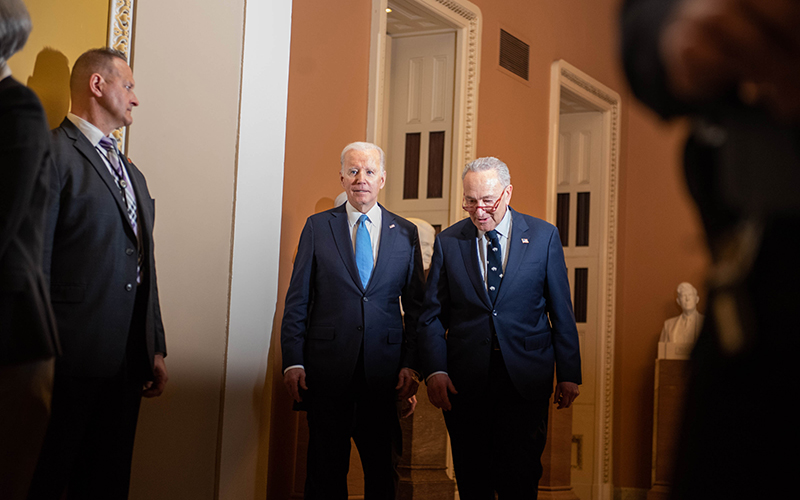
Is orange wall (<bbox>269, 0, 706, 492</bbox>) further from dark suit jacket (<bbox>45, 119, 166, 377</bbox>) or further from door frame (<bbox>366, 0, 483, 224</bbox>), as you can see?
dark suit jacket (<bbox>45, 119, 166, 377</bbox>)

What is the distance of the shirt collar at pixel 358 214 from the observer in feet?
10.3

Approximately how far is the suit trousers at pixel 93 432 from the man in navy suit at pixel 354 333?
2.09 feet

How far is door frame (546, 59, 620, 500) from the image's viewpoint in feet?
22.5

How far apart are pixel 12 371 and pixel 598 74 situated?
6.51 meters

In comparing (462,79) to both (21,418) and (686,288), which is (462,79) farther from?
(21,418)

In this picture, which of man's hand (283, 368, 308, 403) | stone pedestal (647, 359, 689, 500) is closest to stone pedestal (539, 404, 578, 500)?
stone pedestal (647, 359, 689, 500)

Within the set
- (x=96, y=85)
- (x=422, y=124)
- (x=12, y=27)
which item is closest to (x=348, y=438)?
(x=96, y=85)

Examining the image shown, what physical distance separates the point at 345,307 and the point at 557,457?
2.98 metres

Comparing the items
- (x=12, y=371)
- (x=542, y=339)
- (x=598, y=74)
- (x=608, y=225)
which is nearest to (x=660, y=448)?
(x=608, y=225)

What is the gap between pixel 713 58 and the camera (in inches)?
29.4

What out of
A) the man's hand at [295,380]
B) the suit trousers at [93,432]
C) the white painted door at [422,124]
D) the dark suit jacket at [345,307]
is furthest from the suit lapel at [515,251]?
the white painted door at [422,124]

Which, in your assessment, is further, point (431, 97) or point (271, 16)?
point (431, 97)

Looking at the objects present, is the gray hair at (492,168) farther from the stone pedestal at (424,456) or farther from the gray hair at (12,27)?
the gray hair at (12,27)

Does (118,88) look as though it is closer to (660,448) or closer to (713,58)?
(713,58)
